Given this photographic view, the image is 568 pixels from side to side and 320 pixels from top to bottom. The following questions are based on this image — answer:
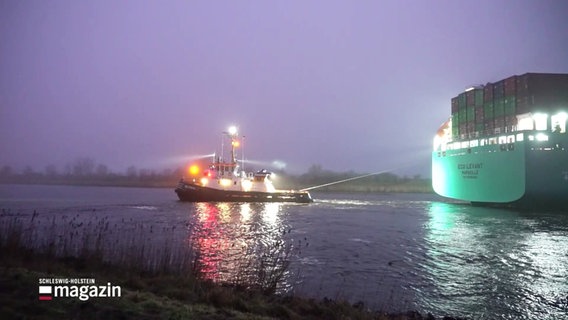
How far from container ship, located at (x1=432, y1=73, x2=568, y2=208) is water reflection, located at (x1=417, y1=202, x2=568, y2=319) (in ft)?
25.7

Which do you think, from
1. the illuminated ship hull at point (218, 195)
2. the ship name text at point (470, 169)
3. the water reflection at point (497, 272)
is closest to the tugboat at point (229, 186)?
the illuminated ship hull at point (218, 195)

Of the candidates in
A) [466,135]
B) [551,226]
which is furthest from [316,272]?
[466,135]

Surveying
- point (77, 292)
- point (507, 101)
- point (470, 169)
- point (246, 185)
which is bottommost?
point (77, 292)

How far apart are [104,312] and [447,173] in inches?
1738

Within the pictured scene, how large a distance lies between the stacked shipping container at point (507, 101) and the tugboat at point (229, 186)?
20088 mm

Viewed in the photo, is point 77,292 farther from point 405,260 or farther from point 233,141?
point 233,141

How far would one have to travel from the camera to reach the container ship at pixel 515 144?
30094 millimetres

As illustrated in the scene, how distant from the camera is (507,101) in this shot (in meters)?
34.9

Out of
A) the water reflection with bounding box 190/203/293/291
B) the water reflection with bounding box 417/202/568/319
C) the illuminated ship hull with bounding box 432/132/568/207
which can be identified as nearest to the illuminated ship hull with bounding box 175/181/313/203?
the water reflection with bounding box 190/203/293/291

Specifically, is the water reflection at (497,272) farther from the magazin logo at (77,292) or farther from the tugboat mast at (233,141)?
the tugboat mast at (233,141)

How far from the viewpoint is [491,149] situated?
34250mm

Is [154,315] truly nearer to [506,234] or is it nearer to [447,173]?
[506,234]

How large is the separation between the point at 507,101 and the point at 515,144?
18.2 ft

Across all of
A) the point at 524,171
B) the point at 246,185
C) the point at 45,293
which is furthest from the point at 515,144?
the point at 45,293
